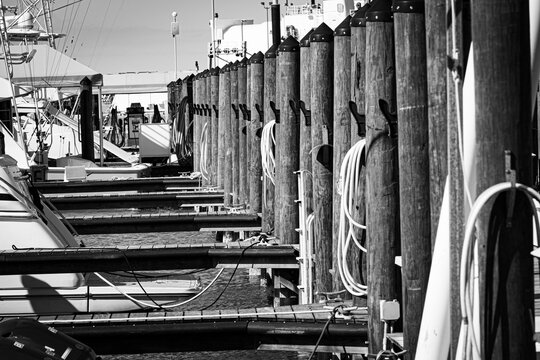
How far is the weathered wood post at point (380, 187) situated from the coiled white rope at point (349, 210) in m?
0.73

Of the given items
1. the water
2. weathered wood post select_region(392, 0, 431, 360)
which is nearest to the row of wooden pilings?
weathered wood post select_region(392, 0, 431, 360)

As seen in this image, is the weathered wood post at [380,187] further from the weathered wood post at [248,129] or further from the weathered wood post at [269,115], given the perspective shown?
the weathered wood post at [248,129]

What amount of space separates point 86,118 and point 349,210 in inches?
918

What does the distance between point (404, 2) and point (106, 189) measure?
16.3 meters

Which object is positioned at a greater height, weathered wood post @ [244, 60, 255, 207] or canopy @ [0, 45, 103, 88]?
canopy @ [0, 45, 103, 88]

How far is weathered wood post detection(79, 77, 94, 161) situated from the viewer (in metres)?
31.2

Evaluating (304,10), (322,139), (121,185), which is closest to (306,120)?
(322,139)

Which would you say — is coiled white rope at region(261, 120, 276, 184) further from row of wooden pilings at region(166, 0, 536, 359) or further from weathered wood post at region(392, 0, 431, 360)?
weathered wood post at region(392, 0, 431, 360)

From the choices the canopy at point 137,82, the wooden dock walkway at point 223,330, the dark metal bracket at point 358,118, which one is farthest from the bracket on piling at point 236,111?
the canopy at point 137,82

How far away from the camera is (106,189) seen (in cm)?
2259

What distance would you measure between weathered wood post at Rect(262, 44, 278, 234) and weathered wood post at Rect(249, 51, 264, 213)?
3.50 feet

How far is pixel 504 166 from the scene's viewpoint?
5.09m

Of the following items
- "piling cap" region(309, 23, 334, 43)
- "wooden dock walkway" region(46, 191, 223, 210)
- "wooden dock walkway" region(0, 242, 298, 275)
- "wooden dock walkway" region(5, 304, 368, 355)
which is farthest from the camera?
"wooden dock walkway" region(46, 191, 223, 210)

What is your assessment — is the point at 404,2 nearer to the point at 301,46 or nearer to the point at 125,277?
the point at 301,46
